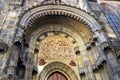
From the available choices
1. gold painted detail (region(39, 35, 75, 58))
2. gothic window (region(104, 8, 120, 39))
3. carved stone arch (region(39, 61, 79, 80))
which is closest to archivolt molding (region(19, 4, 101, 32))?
gold painted detail (region(39, 35, 75, 58))

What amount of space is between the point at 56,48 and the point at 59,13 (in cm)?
185

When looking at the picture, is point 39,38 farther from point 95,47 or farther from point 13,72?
point 13,72

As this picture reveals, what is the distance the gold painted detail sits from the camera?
9250mm

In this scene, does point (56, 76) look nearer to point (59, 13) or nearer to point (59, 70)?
point (59, 70)

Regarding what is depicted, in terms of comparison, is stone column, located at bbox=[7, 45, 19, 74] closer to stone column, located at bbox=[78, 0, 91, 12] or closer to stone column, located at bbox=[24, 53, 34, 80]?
stone column, located at bbox=[24, 53, 34, 80]

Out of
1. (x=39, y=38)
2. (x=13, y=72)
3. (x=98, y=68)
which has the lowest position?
(x=13, y=72)

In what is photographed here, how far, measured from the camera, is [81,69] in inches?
337

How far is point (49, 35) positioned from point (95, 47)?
264 centimetres

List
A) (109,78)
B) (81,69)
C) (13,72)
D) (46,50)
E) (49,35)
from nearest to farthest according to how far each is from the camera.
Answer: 1. (13,72)
2. (109,78)
3. (81,69)
4. (46,50)
5. (49,35)

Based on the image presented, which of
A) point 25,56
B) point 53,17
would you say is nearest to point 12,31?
point 25,56

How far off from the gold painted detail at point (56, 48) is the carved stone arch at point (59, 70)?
502mm

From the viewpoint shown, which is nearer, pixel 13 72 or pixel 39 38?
pixel 13 72

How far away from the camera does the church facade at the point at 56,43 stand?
7.53m

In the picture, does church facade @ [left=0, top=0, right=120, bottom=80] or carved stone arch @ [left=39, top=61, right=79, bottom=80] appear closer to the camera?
church facade @ [left=0, top=0, right=120, bottom=80]
